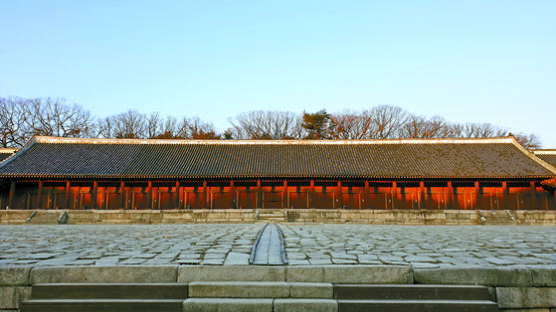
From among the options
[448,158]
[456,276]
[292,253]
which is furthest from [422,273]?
[448,158]

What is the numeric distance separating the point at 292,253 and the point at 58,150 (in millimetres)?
28119

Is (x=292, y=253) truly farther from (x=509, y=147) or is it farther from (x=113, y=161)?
(x=509, y=147)

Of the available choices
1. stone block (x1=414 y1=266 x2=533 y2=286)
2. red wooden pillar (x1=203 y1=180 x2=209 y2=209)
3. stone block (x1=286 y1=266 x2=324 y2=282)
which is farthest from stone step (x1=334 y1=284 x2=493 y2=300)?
red wooden pillar (x1=203 y1=180 x2=209 y2=209)

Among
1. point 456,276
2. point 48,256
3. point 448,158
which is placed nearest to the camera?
point 456,276

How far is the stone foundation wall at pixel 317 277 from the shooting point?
4.28m

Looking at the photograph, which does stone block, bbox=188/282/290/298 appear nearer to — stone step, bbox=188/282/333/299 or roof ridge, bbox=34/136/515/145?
stone step, bbox=188/282/333/299

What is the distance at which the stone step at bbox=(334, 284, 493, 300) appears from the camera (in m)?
4.09

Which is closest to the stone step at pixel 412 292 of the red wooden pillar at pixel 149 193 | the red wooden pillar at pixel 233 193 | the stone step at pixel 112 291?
the stone step at pixel 112 291

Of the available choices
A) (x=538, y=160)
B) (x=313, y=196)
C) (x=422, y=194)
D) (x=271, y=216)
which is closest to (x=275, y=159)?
(x=313, y=196)

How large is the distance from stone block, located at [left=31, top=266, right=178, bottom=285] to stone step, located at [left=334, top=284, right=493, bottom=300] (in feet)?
6.40

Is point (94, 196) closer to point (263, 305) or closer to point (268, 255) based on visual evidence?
point (268, 255)

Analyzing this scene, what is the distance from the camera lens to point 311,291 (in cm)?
407

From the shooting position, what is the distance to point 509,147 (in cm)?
2906

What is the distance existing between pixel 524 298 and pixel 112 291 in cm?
458
